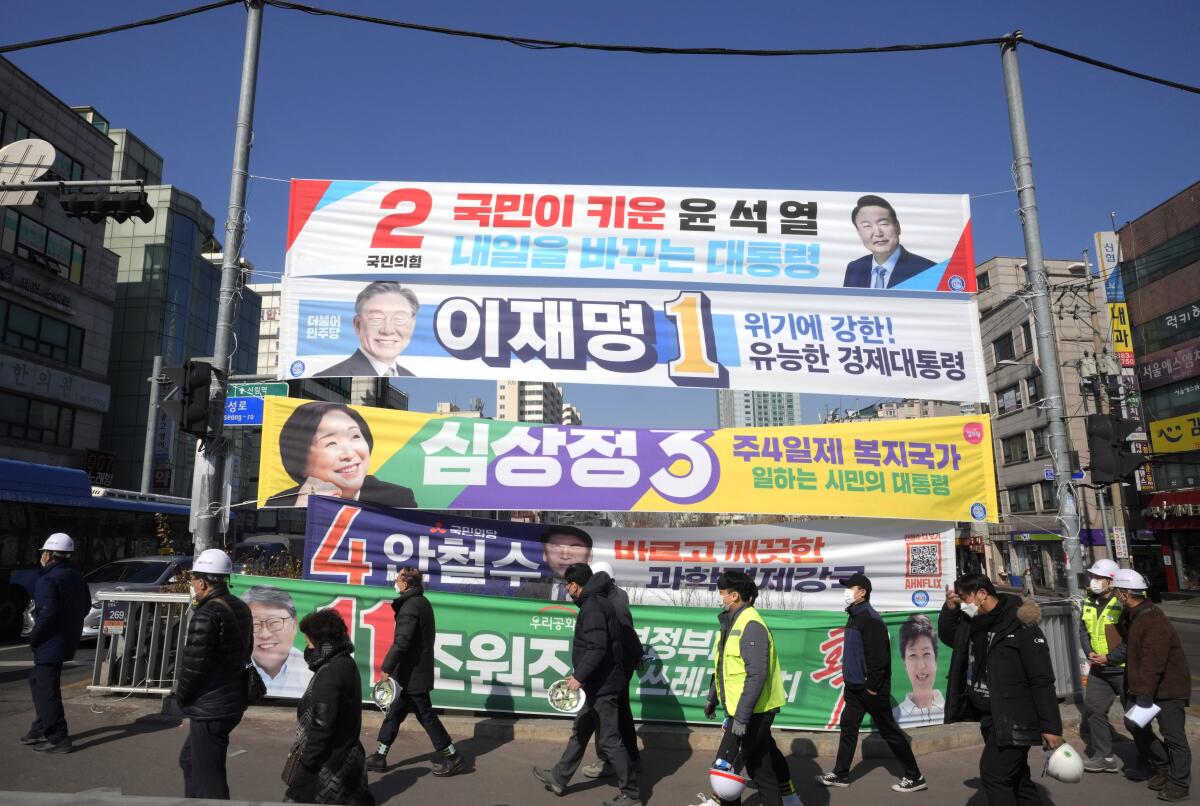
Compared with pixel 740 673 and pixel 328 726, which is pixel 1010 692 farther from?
pixel 328 726

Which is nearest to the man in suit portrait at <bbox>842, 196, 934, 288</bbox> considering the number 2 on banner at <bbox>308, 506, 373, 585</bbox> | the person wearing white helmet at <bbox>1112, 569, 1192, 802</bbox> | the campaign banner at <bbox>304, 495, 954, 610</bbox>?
the campaign banner at <bbox>304, 495, 954, 610</bbox>

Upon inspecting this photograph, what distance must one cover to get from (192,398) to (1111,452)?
9635mm

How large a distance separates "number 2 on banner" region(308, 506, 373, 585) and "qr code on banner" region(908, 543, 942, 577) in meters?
5.97

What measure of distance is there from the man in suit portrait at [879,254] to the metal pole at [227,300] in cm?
698

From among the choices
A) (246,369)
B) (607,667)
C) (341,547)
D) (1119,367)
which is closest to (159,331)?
(246,369)

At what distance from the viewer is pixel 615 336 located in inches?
343

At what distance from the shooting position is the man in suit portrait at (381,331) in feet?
28.6

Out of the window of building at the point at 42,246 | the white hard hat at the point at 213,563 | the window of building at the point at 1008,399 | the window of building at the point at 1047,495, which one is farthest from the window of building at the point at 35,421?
the window of building at the point at 1008,399

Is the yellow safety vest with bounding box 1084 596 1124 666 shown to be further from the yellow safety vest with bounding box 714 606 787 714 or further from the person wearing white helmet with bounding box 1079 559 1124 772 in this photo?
the yellow safety vest with bounding box 714 606 787 714

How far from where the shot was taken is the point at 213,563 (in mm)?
5012

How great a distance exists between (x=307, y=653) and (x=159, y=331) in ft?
159

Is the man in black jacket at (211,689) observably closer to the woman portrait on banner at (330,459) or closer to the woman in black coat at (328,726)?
the woman in black coat at (328,726)

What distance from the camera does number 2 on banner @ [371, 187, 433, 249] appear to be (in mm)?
9070

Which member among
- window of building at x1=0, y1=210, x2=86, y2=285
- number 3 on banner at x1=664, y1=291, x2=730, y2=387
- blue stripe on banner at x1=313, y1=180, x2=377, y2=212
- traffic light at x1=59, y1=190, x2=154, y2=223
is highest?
window of building at x1=0, y1=210, x2=86, y2=285
